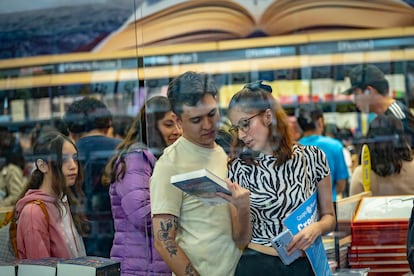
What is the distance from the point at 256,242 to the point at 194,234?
0.25 metres

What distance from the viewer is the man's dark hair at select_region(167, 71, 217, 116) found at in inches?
147

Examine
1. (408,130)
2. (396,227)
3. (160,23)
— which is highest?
(160,23)

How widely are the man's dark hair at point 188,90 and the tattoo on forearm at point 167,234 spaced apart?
0.44 metres

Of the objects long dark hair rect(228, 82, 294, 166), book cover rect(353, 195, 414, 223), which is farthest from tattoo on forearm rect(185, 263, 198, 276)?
book cover rect(353, 195, 414, 223)

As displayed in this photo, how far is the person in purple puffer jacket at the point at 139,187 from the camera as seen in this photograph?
12.5ft

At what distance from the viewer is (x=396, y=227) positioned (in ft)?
13.1

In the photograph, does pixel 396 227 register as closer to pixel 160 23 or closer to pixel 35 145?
pixel 160 23

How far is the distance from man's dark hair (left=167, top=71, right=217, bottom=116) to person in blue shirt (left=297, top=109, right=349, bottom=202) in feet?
1.93

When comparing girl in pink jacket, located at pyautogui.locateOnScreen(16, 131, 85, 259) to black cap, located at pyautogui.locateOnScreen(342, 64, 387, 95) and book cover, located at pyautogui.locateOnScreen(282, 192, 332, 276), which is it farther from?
black cap, located at pyautogui.locateOnScreen(342, 64, 387, 95)

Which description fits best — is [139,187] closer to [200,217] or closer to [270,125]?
[200,217]

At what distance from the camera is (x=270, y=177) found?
3.55 meters

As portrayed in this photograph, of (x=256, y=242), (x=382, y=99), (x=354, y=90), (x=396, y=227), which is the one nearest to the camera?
(x=256, y=242)

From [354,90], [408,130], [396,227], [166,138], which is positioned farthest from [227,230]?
[354,90]

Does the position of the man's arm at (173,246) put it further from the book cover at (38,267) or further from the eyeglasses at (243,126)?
the book cover at (38,267)
